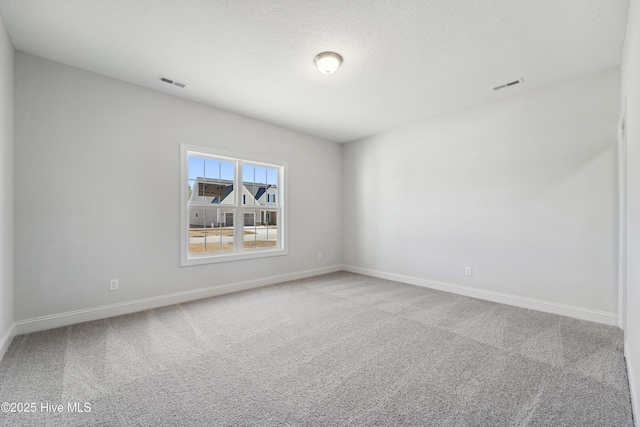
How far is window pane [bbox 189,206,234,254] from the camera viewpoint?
12.9 ft

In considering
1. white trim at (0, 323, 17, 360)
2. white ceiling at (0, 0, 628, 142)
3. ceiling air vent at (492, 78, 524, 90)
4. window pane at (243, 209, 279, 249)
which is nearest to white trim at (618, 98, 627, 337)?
white ceiling at (0, 0, 628, 142)

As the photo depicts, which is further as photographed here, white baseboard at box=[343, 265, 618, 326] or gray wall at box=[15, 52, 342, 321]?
white baseboard at box=[343, 265, 618, 326]

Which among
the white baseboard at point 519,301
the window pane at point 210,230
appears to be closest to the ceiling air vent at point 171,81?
the window pane at point 210,230

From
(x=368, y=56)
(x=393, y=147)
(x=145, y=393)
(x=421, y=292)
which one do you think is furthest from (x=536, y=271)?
(x=145, y=393)

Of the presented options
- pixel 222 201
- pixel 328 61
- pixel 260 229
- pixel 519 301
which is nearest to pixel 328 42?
pixel 328 61

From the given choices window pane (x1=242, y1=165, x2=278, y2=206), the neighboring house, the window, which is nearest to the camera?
the window

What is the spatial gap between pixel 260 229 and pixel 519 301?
3920mm

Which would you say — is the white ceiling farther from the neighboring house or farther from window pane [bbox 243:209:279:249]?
window pane [bbox 243:209:279:249]

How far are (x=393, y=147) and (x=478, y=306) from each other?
9.64ft

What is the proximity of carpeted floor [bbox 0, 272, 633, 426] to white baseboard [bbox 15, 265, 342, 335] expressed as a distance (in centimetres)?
12

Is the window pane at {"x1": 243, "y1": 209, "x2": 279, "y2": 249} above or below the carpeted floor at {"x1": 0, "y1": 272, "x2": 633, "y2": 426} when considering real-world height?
above

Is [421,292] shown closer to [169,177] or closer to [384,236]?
[384,236]

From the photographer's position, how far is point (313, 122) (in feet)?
15.2

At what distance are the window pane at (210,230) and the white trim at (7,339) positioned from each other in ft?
5.77
